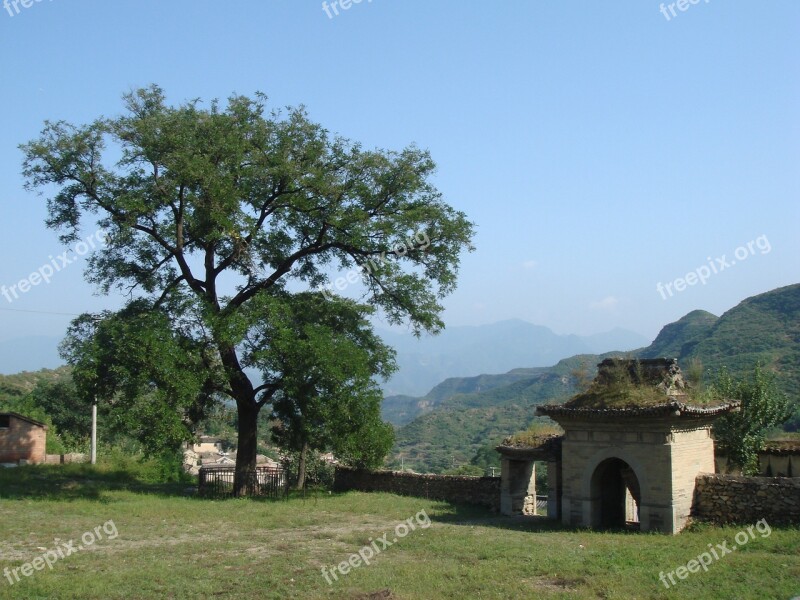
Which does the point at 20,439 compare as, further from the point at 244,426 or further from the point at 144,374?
the point at 144,374

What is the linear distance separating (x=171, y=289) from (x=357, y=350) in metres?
6.58

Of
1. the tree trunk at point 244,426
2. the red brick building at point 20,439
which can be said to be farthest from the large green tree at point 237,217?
the red brick building at point 20,439

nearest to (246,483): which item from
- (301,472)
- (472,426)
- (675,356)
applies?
(301,472)

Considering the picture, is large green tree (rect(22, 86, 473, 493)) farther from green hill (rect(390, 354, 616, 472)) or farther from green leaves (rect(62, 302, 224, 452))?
green hill (rect(390, 354, 616, 472))

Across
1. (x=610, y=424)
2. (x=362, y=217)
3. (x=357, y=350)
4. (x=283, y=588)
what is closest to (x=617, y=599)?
(x=283, y=588)

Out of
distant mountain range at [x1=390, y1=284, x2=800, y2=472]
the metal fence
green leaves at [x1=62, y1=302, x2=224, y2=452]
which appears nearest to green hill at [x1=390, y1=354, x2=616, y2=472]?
distant mountain range at [x1=390, y1=284, x2=800, y2=472]

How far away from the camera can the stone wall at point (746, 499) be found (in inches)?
631

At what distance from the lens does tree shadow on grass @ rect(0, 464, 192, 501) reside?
74.4 feet

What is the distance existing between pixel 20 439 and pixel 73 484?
1166 cm

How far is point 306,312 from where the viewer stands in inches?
969

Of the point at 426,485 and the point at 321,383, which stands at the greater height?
the point at 321,383

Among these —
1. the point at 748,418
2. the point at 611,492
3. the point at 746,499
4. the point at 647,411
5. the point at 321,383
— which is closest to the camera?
the point at 746,499

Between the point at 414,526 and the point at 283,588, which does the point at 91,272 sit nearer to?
Answer: the point at 414,526

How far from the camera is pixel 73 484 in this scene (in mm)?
25172
